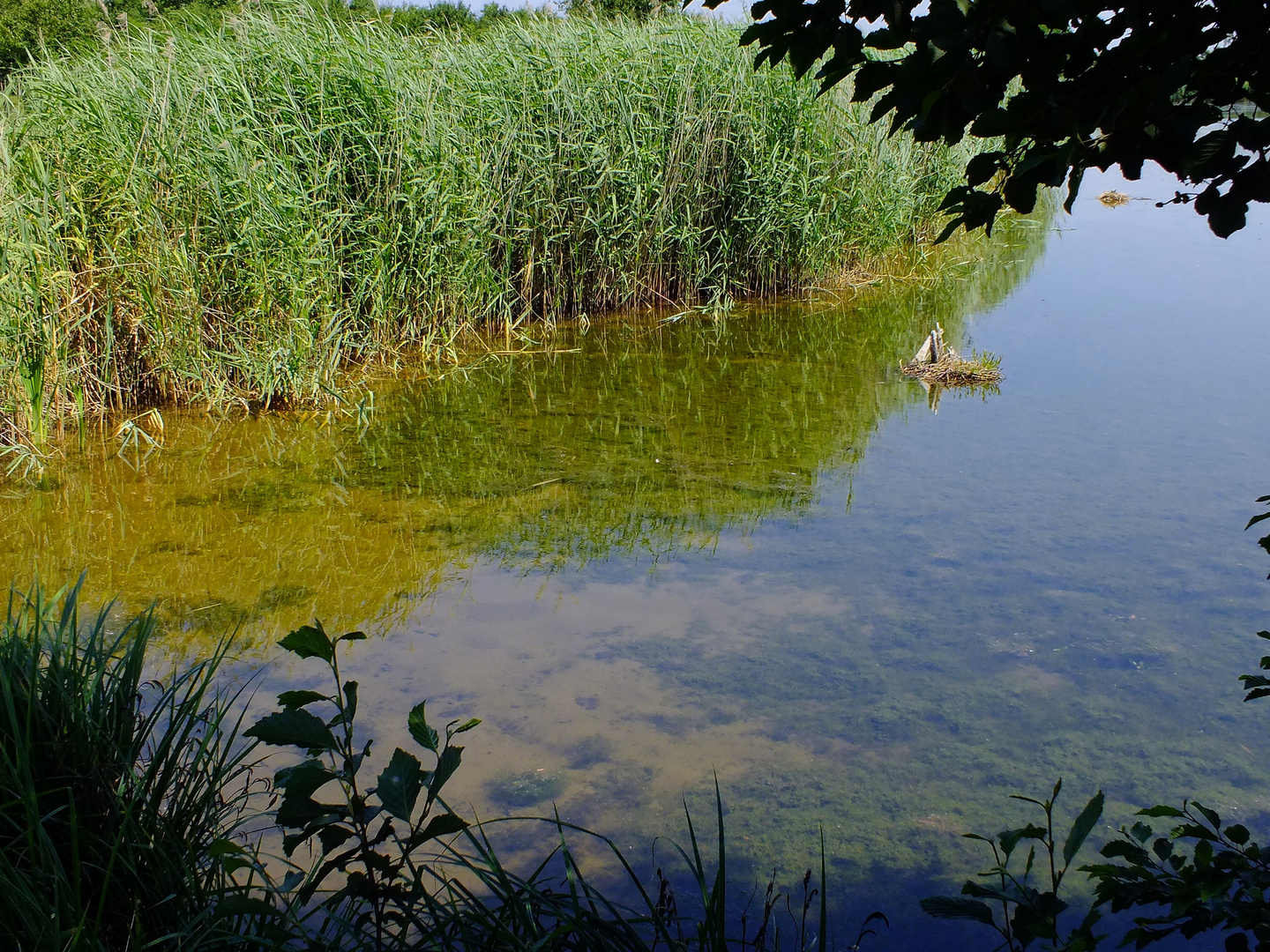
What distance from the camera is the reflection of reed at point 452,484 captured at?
11.9 feet

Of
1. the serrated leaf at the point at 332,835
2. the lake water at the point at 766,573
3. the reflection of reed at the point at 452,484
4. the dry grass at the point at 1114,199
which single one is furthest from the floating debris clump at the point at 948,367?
the dry grass at the point at 1114,199

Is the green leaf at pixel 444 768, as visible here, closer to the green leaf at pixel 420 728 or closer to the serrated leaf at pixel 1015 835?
the green leaf at pixel 420 728

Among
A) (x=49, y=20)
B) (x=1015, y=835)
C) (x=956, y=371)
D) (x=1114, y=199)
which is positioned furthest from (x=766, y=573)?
(x=49, y=20)

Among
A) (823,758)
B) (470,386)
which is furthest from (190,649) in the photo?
(470,386)

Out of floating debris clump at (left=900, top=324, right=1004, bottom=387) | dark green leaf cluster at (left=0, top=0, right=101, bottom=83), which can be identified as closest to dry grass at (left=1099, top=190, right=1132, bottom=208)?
floating debris clump at (left=900, top=324, right=1004, bottom=387)

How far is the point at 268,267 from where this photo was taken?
5211mm

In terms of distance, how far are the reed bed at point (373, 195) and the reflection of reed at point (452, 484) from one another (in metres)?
0.46

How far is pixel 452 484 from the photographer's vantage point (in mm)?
4496

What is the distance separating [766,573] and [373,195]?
141 inches

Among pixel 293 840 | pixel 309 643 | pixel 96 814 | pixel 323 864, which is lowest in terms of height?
pixel 96 814

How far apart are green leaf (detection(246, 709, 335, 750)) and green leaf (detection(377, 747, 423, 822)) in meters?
0.08

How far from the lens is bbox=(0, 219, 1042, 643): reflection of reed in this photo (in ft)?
11.9

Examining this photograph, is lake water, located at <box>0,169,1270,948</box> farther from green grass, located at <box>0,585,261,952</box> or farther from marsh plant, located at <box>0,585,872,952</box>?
green grass, located at <box>0,585,261,952</box>

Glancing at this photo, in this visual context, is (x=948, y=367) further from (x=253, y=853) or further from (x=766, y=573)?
(x=253, y=853)
